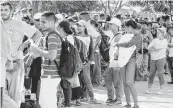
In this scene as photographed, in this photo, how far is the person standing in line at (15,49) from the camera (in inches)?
252

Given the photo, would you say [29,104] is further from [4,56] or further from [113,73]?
[113,73]

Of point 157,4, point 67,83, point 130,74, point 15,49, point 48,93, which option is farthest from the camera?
point 157,4

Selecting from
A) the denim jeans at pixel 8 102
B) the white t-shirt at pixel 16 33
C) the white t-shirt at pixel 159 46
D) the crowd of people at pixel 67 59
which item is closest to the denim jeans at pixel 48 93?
the crowd of people at pixel 67 59

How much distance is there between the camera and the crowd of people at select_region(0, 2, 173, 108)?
609cm

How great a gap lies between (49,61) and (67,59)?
0.47 metres

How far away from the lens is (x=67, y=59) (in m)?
6.62

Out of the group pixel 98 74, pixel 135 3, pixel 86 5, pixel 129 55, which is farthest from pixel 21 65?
pixel 86 5

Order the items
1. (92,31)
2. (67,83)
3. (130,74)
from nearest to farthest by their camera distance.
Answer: (67,83), (130,74), (92,31)

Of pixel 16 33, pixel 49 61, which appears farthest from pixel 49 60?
pixel 16 33

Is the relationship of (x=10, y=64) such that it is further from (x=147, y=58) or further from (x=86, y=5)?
(x=86, y=5)

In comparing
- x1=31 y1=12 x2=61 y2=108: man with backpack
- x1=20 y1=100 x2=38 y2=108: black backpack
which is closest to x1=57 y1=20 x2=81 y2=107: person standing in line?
x1=20 y1=100 x2=38 y2=108: black backpack

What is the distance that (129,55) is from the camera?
333 inches

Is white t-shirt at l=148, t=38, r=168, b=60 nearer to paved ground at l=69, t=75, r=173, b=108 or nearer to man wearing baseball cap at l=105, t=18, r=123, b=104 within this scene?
paved ground at l=69, t=75, r=173, b=108

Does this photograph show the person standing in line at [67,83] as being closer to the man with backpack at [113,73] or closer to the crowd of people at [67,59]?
the crowd of people at [67,59]
